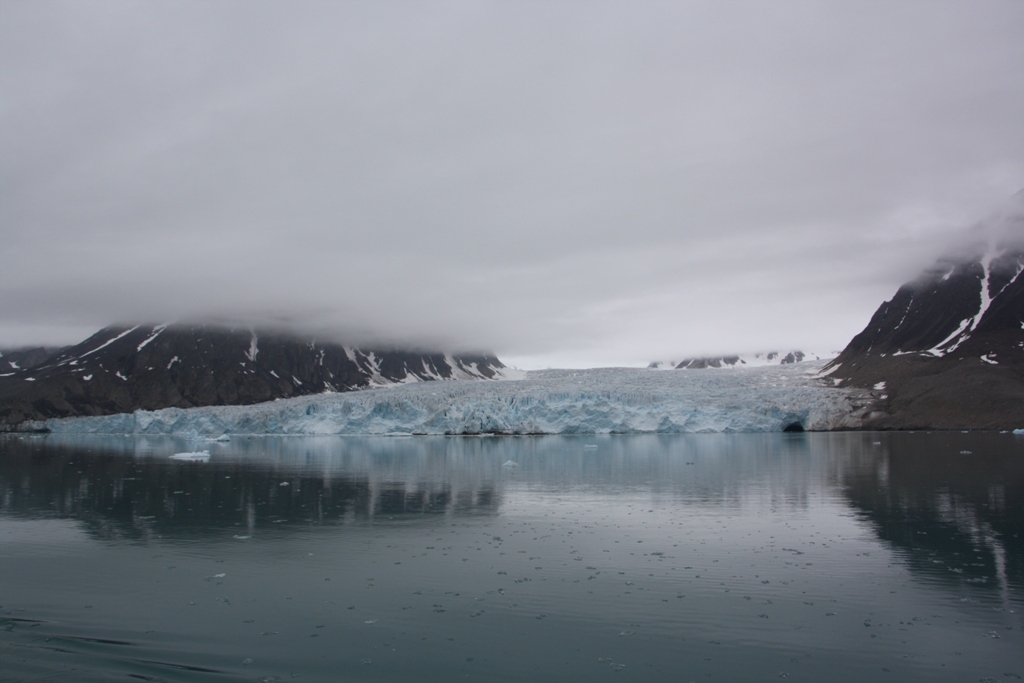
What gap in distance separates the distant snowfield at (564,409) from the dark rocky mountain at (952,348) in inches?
475

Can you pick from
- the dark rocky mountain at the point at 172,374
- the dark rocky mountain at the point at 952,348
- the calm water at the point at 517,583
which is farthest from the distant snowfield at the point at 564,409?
the dark rocky mountain at the point at 172,374

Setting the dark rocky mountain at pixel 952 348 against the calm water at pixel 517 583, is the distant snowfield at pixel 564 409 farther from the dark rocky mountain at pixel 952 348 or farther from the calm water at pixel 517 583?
the calm water at pixel 517 583

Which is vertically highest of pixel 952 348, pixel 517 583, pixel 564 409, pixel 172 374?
pixel 952 348

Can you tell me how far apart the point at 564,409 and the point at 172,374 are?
12902 centimetres

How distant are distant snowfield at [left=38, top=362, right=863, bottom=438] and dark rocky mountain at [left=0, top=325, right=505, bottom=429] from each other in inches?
3264

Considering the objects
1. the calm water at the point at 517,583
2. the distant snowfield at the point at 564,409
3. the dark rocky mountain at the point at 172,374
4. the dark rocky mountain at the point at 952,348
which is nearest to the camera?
the calm water at the point at 517,583

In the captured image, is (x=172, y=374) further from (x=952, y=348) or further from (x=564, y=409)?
(x=952, y=348)

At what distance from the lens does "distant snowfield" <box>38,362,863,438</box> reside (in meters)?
65.8

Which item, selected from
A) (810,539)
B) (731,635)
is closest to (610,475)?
(810,539)

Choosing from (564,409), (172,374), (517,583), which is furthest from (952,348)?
(172,374)

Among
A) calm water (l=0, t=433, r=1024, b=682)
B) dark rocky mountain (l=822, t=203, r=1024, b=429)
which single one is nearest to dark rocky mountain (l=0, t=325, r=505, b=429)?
dark rocky mountain (l=822, t=203, r=1024, b=429)

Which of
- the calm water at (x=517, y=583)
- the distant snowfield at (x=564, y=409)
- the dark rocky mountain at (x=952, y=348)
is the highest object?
the dark rocky mountain at (x=952, y=348)

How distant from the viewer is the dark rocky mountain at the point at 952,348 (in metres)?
78.4

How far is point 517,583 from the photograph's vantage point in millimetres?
11953
